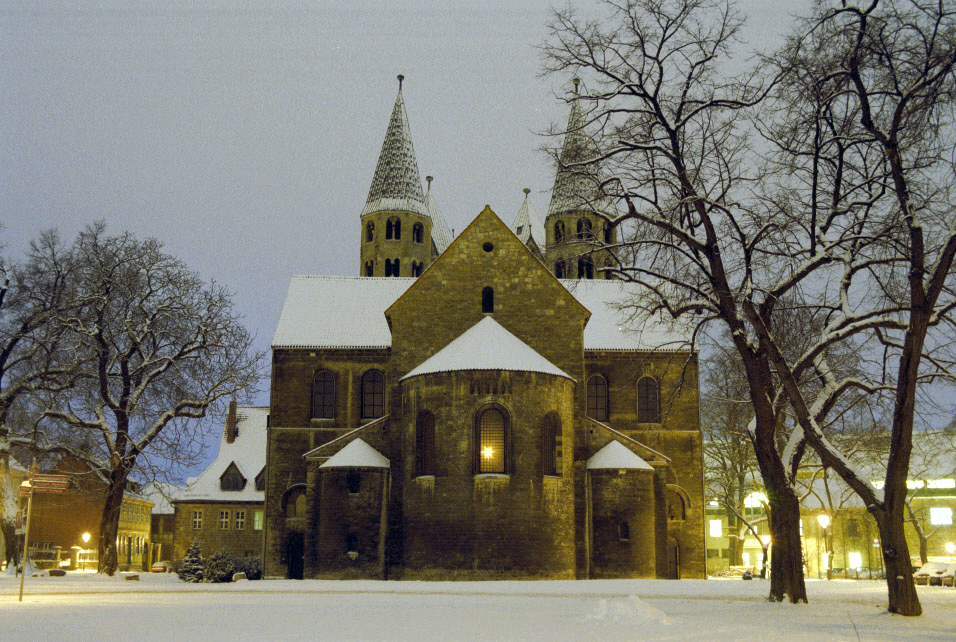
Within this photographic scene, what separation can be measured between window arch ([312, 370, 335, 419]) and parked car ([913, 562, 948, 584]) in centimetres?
2586

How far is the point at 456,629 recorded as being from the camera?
55.7ft

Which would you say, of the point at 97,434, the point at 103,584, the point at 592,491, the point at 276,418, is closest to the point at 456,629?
the point at 103,584

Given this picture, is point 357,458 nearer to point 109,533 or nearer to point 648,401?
point 109,533

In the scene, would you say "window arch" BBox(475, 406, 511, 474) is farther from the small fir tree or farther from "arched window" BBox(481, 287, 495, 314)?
the small fir tree

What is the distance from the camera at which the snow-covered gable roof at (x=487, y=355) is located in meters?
38.5

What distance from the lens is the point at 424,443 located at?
129 ft

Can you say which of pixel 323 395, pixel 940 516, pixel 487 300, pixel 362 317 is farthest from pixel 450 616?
pixel 940 516

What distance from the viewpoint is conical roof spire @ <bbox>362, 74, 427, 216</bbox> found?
70312 mm

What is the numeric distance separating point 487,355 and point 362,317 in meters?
11.9

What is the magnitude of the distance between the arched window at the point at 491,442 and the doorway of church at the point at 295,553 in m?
11.3

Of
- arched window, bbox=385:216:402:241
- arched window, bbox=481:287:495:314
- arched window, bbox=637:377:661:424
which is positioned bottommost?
arched window, bbox=637:377:661:424

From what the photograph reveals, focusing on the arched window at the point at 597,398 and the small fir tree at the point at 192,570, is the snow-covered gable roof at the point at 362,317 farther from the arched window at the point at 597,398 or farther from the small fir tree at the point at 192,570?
the small fir tree at the point at 192,570

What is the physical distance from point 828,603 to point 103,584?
22.4 meters

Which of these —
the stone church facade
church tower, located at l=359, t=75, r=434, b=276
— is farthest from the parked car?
church tower, located at l=359, t=75, r=434, b=276
